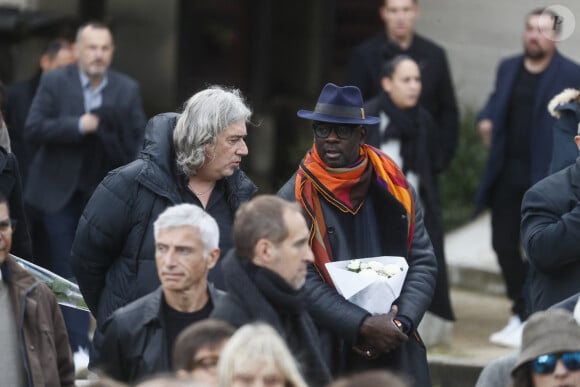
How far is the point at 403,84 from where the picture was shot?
1010 centimetres

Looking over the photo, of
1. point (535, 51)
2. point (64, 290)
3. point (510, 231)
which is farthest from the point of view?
point (510, 231)

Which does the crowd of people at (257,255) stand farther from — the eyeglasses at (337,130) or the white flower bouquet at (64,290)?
the white flower bouquet at (64,290)

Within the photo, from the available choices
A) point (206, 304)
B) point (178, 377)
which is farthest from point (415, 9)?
point (178, 377)

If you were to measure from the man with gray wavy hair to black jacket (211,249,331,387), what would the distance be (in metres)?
0.88

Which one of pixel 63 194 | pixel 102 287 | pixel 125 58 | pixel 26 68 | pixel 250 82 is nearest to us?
pixel 102 287

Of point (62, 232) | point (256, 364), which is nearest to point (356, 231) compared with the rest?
point (256, 364)

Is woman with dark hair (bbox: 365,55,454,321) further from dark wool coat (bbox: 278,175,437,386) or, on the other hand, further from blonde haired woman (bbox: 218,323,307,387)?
blonde haired woman (bbox: 218,323,307,387)

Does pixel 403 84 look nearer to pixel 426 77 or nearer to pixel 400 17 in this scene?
pixel 426 77

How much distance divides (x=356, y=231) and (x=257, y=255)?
1275 millimetres

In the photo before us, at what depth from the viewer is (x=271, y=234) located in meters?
6.23

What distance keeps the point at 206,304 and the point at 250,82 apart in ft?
35.8

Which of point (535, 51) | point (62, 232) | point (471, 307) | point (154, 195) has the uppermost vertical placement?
point (535, 51)

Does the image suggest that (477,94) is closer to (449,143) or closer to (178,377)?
(449,143)

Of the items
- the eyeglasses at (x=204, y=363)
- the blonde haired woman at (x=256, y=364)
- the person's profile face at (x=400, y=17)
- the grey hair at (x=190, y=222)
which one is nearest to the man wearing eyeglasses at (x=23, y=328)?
the grey hair at (x=190, y=222)
